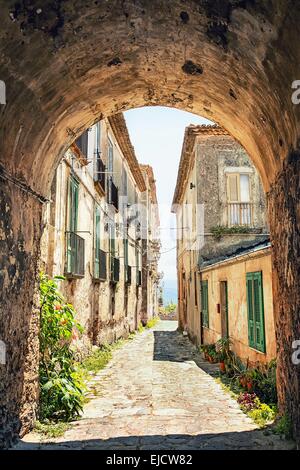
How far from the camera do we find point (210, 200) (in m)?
14.8

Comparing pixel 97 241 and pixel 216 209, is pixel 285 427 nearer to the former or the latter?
pixel 97 241

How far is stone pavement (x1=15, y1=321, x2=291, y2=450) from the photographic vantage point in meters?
4.61

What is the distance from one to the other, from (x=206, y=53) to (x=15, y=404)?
14.3 feet

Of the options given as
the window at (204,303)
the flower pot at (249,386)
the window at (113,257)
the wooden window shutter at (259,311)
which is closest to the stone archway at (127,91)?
the flower pot at (249,386)

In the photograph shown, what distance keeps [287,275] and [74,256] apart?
585 cm

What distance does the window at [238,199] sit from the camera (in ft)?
48.1

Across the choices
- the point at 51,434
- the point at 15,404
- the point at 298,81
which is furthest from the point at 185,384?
the point at 298,81

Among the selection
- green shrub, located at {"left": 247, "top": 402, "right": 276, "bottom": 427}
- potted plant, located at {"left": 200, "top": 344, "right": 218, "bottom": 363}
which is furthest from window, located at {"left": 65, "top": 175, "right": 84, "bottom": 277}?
green shrub, located at {"left": 247, "top": 402, "right": 276, "bottom": 427}

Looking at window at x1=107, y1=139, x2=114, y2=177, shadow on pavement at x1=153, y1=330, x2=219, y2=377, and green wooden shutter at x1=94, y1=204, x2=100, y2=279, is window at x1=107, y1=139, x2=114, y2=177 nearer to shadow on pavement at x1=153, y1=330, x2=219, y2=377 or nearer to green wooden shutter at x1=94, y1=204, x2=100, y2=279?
green wooden shutter at x1=94, y1=204, x2=100, y2=279

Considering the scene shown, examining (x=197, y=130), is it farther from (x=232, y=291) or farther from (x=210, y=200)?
(x=232, y=291)

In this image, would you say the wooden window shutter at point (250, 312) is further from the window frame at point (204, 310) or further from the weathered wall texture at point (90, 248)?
the window frame at point (204, 310)

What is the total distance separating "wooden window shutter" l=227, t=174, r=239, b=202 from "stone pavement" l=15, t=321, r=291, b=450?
685cm

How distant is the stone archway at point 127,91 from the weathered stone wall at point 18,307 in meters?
0.01

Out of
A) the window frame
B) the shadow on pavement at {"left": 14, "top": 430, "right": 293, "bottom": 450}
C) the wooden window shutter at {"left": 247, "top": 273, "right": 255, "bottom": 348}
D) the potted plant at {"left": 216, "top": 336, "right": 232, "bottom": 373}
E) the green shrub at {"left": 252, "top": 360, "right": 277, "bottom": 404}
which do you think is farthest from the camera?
the window frame
